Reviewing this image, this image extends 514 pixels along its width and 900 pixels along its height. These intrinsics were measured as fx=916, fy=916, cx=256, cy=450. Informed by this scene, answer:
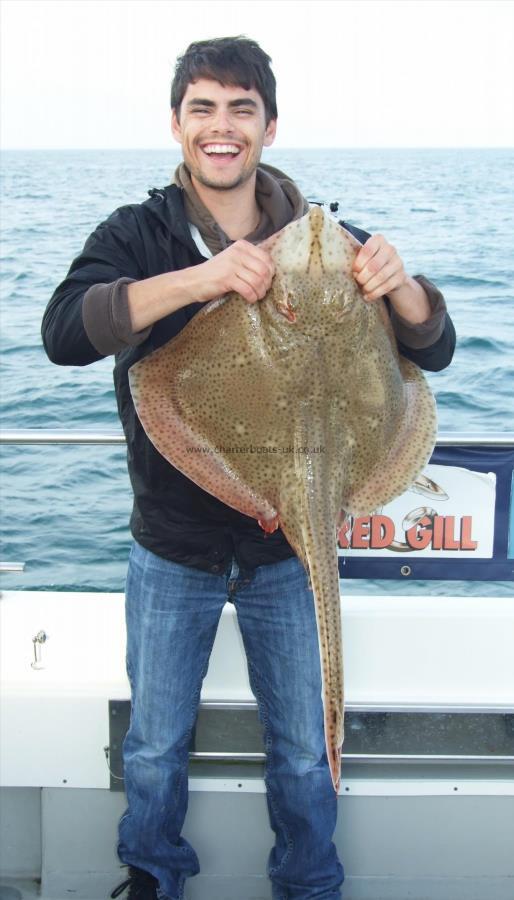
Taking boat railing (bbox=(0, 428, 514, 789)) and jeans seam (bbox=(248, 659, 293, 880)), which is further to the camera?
boat railing (bbox=(0, 428, 514, 789))

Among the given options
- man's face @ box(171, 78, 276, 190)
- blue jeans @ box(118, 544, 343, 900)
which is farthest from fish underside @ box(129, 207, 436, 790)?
man's face @ box(171, 78, 276, 190)

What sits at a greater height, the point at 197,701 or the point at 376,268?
the point at 376,268

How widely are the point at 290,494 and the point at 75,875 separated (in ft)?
5.70

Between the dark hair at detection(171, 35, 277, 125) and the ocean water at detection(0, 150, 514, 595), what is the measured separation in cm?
160

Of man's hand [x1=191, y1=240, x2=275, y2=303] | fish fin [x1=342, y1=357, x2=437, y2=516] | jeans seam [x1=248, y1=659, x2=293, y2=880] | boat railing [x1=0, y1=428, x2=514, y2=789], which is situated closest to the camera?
man's hand [x1=191, y1=240, x2=275, y2=303]

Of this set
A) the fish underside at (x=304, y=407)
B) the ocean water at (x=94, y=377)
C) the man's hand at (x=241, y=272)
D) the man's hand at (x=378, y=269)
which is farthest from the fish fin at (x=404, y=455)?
the ocean water at (x=94, y=377)

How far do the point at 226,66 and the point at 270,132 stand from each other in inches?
9.9

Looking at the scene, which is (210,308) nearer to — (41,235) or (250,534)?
(250,534)

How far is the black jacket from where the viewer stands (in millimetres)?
2504

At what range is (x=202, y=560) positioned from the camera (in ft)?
8.38

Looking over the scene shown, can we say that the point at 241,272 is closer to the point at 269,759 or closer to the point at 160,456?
the point at 160,456

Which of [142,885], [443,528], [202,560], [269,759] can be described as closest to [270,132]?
[202,560]

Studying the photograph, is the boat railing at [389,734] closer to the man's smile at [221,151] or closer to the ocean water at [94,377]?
the ocean water at [94,377]

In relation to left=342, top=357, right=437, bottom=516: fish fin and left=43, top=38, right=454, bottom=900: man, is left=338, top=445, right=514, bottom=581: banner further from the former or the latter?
left=342, top=357, right=437, bottom=516: fish fin
